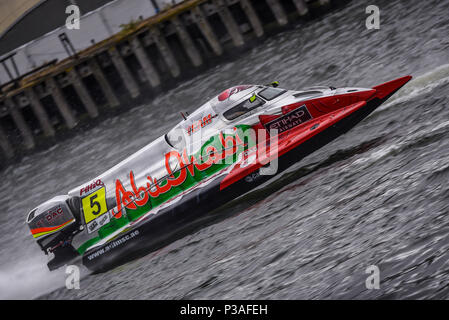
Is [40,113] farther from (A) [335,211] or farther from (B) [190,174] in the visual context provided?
(A) [335,211]

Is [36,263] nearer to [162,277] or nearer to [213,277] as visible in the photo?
[162,277]

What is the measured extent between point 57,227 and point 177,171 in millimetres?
2867

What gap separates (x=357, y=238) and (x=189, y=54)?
16.1 meters

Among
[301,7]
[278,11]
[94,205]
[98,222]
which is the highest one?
[278,11]

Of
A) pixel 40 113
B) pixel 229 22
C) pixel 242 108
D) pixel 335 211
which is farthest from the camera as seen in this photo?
Result: pixel 40 113

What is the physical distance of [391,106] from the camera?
13969mm

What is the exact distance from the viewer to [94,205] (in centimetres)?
1277

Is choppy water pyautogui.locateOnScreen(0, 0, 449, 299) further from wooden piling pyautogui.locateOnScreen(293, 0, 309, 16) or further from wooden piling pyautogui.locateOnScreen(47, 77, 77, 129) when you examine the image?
wooden piling pyautogui.locateOnScreen(47, 77, 77, 129)

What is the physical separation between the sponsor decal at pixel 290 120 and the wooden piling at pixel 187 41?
462 inches

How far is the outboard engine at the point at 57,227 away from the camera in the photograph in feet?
41.4

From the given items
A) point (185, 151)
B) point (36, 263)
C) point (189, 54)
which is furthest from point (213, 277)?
point (189, 54)

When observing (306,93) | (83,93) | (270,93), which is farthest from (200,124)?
(83,93)

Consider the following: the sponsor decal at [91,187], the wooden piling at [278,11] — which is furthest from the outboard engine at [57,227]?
the wooden piling at [278,11]
